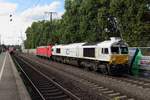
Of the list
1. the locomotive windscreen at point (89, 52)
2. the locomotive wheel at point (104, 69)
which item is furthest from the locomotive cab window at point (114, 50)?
the locomotive windscreen at point (89, 52)

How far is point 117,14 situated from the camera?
165 feet

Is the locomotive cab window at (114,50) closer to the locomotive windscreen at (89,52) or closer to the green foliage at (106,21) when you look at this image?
the locomotive windscreen at (89,52)

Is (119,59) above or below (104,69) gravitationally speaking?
above

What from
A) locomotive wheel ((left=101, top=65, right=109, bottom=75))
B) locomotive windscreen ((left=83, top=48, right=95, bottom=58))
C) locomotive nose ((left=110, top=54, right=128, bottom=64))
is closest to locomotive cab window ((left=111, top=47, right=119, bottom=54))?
locomotive nose ((left=110, top=54, right=128, bottom=64))

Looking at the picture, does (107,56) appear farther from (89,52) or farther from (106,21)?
(106,21)

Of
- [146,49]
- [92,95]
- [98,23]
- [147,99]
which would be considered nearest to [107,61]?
[146,49]

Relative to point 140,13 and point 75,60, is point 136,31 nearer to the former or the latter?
point 140,13

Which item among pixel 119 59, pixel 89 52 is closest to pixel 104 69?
pixel 119 59

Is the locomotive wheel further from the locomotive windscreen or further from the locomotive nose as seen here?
the locomotive windscreen

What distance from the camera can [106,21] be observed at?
181 feet

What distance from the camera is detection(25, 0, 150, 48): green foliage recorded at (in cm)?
4581

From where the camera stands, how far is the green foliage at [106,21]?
4581cm

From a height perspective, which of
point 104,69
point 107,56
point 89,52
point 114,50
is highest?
point 114,50

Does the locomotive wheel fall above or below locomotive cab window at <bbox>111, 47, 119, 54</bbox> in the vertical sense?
below
